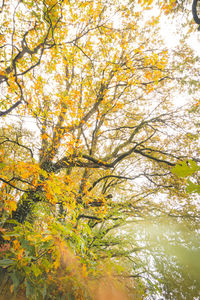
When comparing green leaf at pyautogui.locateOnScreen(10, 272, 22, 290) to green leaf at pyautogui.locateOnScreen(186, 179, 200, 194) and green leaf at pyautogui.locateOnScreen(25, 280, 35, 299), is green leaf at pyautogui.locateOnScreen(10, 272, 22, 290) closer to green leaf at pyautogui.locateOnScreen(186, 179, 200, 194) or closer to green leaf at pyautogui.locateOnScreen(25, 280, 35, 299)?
green leaf at pyautogui.locateOnScreen(25, 280, 35, 299)

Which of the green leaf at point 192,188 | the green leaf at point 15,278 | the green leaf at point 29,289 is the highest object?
the green leaf at point 192,188

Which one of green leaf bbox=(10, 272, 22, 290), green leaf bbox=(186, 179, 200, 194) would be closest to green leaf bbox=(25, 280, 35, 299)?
green leaf bbox=(10, 272, 22, 290)

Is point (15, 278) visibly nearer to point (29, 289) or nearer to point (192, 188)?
point (29, 289)

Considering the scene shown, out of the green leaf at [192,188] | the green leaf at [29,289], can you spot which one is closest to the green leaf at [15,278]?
the green leaf at [29,289]

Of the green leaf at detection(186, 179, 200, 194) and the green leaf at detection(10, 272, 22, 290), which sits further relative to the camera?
the green leaf at detection(10, 272, 22, 290)

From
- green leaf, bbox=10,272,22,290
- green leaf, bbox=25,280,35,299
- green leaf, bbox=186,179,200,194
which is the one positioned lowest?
green leaf, bbox=25,280,35,299

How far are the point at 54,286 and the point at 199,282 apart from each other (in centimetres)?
1970

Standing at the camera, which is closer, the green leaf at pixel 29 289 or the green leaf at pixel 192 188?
the green leaf at pixel 192 188

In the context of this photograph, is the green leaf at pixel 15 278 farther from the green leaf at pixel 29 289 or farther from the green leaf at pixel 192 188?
the green leaf at pixel 192 188

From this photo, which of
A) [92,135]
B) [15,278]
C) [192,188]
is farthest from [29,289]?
[92,135]

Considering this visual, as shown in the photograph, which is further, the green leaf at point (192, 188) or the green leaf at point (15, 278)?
the green leaf at point (15, 278)

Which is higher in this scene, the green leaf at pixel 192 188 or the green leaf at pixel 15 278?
the green leaf at pixel 192 188

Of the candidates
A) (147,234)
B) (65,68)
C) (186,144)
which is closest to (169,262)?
(147,234)

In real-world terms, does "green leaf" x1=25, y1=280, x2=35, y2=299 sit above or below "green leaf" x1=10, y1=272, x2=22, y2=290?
below
